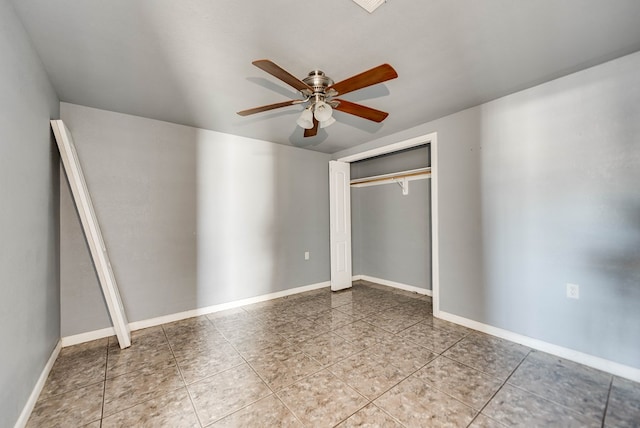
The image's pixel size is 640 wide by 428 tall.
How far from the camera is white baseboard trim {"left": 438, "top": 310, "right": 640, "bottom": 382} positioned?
1.97 meters

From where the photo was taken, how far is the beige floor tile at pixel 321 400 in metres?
1.61

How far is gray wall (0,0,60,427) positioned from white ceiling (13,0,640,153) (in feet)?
0.71

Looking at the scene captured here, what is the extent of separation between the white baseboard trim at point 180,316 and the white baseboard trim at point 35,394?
261 millimetres

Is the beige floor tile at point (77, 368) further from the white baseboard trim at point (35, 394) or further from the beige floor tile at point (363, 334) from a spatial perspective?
the beige floor tile at point (363, 334)

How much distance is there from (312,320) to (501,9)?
317 centimetres

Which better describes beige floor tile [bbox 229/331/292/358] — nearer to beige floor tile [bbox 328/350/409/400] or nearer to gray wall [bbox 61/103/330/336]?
beige floor tile [bbox 328/350/409/400]

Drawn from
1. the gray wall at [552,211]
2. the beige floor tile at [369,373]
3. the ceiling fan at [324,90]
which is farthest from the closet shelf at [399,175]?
the beige floor tile at [369,373]

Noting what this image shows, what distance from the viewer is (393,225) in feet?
14.9

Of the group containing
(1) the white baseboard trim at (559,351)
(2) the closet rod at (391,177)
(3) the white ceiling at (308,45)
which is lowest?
(1) the white baseboard trim at (559,351)

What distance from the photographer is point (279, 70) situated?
1.53 m

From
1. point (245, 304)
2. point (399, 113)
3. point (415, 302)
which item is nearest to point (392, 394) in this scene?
point (415, 302)

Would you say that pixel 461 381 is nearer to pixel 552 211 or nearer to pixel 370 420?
pixel 370 420

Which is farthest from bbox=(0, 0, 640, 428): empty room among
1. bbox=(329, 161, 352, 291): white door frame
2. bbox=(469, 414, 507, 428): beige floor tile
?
bbox=(329, 161, 352, 291): white door frame

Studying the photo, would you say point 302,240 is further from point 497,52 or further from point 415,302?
point 497,52
